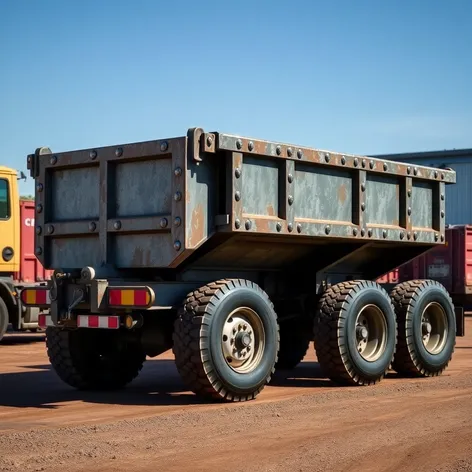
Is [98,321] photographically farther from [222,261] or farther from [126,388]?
[126,388]

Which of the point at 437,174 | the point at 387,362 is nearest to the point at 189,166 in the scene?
the point at 387,362

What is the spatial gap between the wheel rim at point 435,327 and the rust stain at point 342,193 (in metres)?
2.05

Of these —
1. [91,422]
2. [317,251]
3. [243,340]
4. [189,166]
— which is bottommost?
[91,422]

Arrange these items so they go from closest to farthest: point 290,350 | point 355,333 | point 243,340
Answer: point 243,340, point 355,333, point 290,350

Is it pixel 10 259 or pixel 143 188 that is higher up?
pixel 143 188

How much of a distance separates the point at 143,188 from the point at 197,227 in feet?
2.39

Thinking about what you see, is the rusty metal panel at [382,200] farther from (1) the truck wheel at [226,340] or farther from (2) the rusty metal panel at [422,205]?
(1) the truck wheel at [226,340]

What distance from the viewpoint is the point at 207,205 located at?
9.63 meters

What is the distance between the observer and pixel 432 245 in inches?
500

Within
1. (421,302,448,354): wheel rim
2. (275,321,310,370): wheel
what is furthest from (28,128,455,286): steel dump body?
(275,321,310,370): wheel

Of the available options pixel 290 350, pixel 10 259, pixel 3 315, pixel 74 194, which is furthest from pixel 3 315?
pixel 74 194

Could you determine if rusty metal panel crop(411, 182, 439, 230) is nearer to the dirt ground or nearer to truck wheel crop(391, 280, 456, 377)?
truck wheel crop(391, 280, 456, 377)

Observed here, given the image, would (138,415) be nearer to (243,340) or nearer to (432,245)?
(243,340)

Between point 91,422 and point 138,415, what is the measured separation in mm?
532
